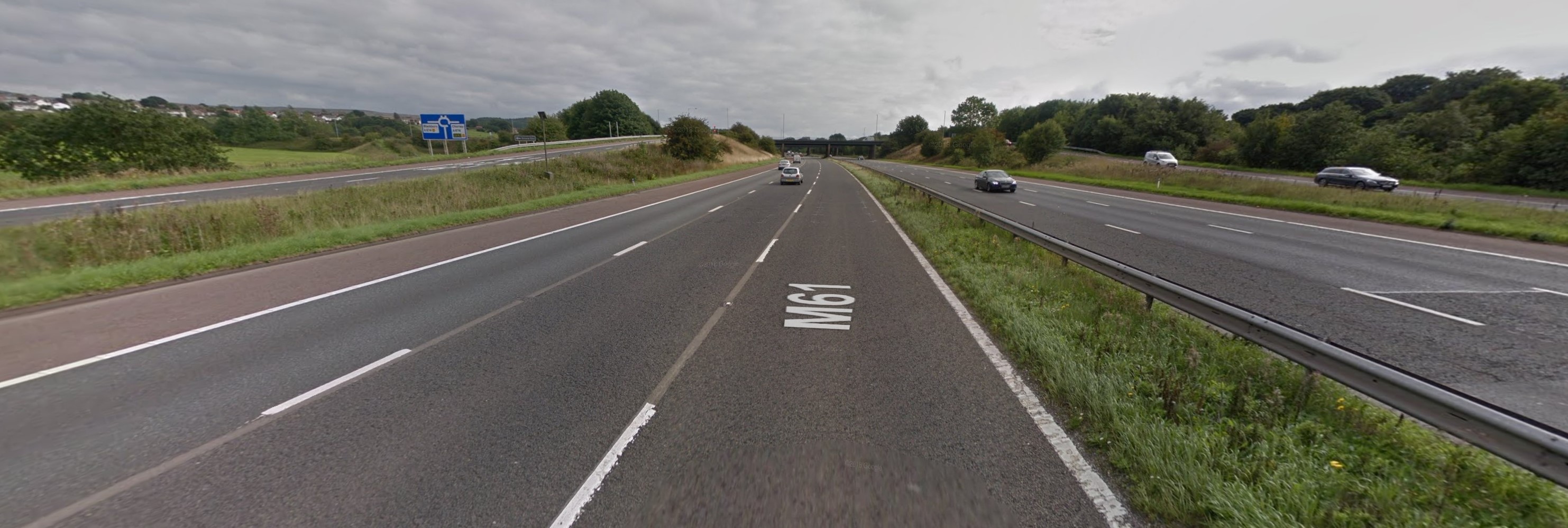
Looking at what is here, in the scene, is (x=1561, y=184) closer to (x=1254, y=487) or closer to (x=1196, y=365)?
(x=1196, y=365)

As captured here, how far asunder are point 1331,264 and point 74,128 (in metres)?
45.0

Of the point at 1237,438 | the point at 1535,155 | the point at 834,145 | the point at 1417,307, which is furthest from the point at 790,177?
the point at 834,145

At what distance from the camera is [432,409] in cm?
378

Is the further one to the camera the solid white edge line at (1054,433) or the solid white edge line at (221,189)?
the solid white edge line at (221,189)

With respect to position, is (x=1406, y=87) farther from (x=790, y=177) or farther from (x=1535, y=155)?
(x=790, y=177)

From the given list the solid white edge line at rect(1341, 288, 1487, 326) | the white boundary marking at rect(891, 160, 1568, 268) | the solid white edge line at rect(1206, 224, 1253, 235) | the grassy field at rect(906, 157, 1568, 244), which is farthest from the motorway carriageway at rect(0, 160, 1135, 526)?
the grassy field at rect(906, 157, 1568, 244)

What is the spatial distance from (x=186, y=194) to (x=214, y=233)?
13.3m

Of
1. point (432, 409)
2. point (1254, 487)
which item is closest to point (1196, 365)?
point (1254, 487)

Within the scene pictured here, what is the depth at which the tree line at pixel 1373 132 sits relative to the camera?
2600 centimetres

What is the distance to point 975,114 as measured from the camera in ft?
354

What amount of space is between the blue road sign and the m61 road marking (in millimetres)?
48247

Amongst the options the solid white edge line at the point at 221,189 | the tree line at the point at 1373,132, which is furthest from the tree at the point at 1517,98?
the solid white edge line at the point at 221,189

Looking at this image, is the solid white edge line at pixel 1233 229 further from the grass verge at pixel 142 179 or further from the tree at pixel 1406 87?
the tree at pixel 1406 87

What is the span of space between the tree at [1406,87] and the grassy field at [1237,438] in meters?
108
